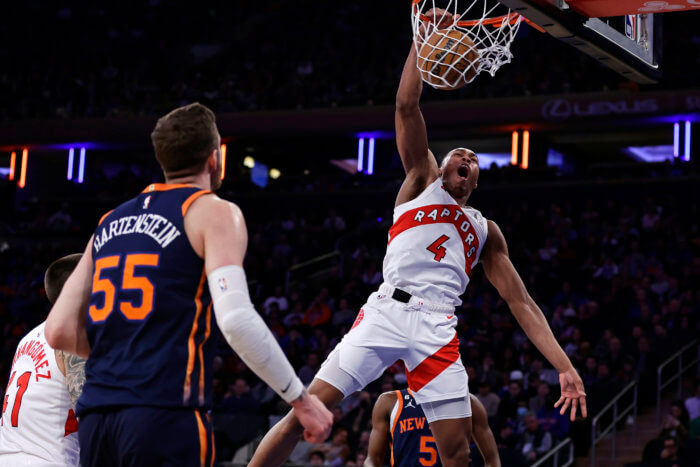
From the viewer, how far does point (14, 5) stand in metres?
30.5

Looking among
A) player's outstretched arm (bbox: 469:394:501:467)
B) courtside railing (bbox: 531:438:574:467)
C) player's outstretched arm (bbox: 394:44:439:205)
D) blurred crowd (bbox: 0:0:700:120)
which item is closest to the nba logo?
player's outstretched arm (bbox: 394:44:439:205)

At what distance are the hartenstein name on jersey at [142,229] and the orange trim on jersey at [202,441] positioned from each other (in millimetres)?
612

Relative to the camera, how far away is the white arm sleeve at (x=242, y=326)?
308 centimetres

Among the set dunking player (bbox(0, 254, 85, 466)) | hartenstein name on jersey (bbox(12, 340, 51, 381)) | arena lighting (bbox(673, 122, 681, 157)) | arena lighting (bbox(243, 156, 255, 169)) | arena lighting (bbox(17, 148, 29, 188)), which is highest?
arena lighting (bbox(673, 122, 681, 157))

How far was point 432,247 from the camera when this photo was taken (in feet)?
18.3

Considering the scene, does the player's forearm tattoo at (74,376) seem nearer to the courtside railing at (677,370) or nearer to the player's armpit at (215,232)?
the player's armpit at (215,232)

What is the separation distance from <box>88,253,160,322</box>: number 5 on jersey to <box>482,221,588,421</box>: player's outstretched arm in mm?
3013

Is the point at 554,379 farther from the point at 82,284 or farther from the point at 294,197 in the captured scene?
the point at 294,197

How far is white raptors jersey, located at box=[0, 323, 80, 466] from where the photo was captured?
4285 millimetres

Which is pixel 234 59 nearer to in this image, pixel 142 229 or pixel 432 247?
pixel 432 247

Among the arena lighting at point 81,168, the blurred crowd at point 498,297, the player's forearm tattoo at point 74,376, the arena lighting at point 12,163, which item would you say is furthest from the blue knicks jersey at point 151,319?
the arena lighting at point 12,163

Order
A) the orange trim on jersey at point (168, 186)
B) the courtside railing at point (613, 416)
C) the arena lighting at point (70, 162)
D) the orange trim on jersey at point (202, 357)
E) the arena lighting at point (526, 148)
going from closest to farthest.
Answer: the orange trim on jersey at point (202, 357)
the orange trim on jersey at point (168, 186)
the courtside railing at point (613, 416)
the arena lighting at point (526, 148)
the arena lighting at point (70, 162)

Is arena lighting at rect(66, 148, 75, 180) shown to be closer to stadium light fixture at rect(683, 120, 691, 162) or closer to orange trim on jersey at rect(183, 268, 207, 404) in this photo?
stadium light fixture at rect(683, 120, 691, 162)

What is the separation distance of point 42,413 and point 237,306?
1.73 m
